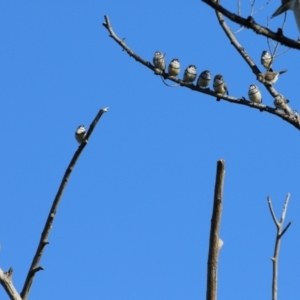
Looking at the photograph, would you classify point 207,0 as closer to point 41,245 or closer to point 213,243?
point 213,243

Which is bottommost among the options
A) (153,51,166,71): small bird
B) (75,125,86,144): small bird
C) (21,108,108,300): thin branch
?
(21,108,108,300): thin branch

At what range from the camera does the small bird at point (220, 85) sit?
411 inches

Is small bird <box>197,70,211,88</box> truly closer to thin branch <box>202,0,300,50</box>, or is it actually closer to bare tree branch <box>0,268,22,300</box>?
thin branch <box>202,0,300,50</box>

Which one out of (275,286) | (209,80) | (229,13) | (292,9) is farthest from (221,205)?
(209,80)

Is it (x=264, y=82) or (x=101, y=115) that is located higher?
(x=264, y=82)

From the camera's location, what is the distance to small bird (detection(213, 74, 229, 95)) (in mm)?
10448

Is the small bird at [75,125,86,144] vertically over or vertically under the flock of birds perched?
under

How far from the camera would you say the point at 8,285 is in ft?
8.04

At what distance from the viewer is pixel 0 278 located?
2.46 meters

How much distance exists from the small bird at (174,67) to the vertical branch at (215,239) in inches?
341

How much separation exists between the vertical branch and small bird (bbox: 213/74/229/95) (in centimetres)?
789

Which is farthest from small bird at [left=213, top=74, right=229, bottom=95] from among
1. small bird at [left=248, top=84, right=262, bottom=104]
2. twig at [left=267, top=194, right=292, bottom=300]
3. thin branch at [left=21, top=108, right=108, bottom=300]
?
thin branch at [left=21, top=108, right=108, bottom=300]

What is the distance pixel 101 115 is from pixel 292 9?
1.99 m

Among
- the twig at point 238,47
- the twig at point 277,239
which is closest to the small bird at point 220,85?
the twig at point 238,47
